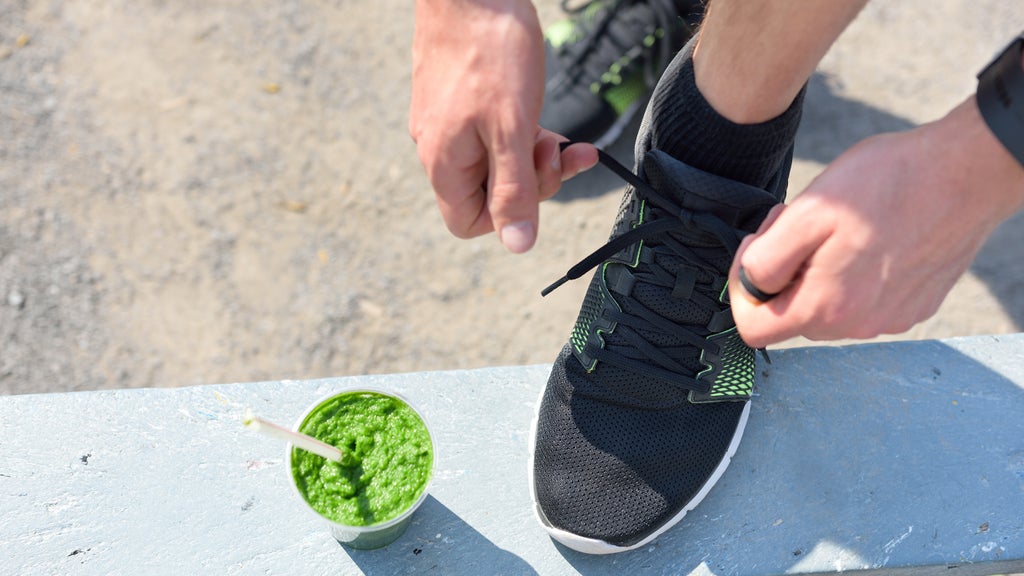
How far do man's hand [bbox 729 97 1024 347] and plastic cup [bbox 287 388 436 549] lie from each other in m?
0.72

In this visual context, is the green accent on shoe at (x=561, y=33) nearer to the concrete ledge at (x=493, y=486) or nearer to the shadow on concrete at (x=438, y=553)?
the concrete ledge at (x=493, y=486)

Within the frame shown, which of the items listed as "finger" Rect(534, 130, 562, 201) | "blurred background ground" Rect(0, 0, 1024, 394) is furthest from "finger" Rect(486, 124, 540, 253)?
"blurred background ground" Rect(0, 0, 1024, 394)

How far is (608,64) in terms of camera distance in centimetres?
293

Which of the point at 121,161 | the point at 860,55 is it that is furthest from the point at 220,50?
the point at 860,55

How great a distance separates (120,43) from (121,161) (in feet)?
2.00

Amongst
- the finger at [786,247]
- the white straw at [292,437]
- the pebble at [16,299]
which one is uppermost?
the finger at [786,247]

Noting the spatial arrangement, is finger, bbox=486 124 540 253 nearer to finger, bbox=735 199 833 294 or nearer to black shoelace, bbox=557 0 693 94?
finger, bbox=735 199 833 294

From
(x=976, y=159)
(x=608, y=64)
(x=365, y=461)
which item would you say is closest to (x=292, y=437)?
(x=365, y=461)

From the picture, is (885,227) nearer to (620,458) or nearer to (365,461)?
(620,458)

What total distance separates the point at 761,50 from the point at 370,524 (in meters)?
1.13

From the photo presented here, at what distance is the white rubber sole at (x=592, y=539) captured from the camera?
155 centimetres

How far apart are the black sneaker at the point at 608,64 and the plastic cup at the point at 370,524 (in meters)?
1.71

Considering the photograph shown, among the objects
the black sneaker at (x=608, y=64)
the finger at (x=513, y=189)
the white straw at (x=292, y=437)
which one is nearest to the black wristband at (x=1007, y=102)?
the finger at (x=513, y=189)

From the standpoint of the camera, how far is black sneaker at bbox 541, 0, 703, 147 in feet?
9.55
